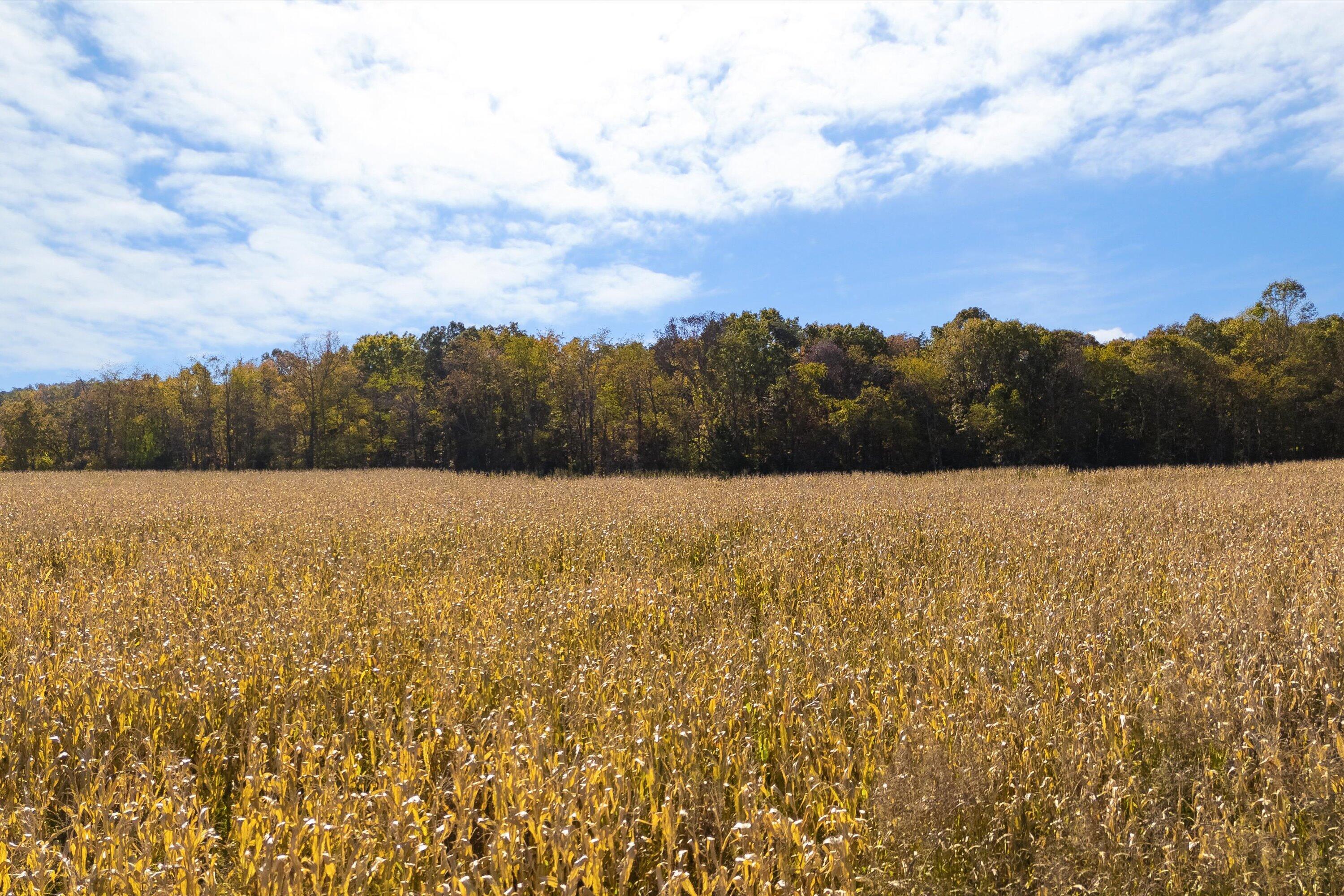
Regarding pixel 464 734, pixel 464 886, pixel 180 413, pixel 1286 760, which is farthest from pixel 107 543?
pixel 180 413

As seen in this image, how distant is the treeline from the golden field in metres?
34.7

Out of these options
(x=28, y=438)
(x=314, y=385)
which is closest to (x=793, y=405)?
(x=314, y=385)

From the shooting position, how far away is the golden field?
8.43 ft

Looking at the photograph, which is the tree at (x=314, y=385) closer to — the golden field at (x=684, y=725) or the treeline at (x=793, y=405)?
the treeline at (x=793, y=405)

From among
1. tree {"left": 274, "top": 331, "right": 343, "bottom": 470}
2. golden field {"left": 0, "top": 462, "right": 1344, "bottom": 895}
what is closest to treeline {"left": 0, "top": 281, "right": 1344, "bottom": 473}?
tree {"left": 274, "top": 331, "right": 343, "bottom": 470}

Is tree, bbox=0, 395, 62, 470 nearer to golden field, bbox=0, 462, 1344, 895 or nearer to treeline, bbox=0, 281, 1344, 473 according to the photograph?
treeline, bbox=0, 281, 1344, 473

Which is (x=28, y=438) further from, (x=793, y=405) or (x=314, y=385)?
(x=793, y=405)

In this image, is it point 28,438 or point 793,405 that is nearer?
point 793,405

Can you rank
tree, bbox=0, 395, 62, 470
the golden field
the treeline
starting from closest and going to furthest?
the golden field
the treeline
tree, bbox=0, 395, 62, 470

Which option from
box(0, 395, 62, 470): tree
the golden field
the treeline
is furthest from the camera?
box(0, 395, 62, 470): tree

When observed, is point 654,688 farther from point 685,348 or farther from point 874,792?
point 685,348

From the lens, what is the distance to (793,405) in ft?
150

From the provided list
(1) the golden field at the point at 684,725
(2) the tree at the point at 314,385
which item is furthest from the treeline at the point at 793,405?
(1) the golden field at the point at 684,725

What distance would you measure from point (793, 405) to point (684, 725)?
1696 inches
